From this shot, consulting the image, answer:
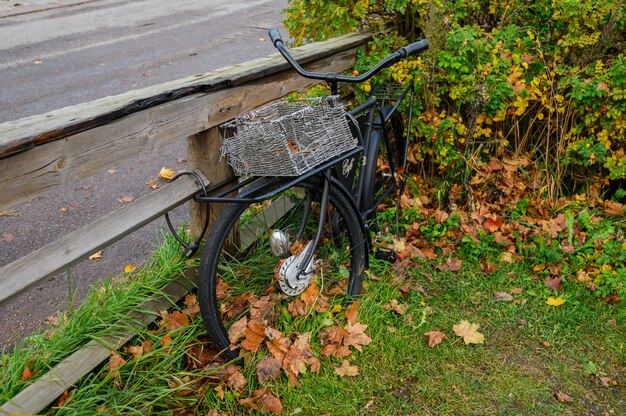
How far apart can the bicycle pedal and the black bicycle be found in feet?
0.81

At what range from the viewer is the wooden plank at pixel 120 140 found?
203 cm

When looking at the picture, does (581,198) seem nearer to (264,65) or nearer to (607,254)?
(607,254)

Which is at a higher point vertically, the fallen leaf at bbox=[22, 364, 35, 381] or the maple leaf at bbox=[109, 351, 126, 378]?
the fallen leaf at bbox=[22, 364, 35, 381]

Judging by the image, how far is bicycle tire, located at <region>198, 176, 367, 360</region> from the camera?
8.71 ft

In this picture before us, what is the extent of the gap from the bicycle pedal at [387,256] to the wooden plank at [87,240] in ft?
4.41

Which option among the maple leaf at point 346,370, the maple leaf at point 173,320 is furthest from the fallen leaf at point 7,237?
the maple leaf at point 346,370

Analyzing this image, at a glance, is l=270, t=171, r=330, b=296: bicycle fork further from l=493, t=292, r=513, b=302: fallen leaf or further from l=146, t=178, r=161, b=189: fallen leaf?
l=146, t=178, r=161, b=189: fallen leaf

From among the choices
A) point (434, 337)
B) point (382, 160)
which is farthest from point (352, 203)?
point (382, 160)

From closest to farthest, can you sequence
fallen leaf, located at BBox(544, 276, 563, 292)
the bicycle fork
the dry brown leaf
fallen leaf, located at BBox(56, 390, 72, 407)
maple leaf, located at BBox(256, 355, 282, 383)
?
fallen leaf, located at BBox(56, 390, 72, 407) < maple leaf, located at BBox(256, 355, 282, 383) < the bicycle fork < the dry brown leaf < fallen leaf, located at BBox(544, 276, 563, 292)

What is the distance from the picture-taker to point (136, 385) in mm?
2570

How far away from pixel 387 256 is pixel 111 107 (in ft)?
6.45

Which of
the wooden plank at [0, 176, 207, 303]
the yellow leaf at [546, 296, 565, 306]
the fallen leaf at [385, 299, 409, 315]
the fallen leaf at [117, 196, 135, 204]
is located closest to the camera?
the wooden plank at [0, 176, 207, 303]

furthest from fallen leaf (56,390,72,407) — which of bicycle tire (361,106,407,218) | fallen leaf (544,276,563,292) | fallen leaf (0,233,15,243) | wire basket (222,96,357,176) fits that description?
fallen leaf (544,276,563,292)

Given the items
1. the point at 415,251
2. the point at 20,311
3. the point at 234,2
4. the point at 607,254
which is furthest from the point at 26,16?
the point at 607,254
